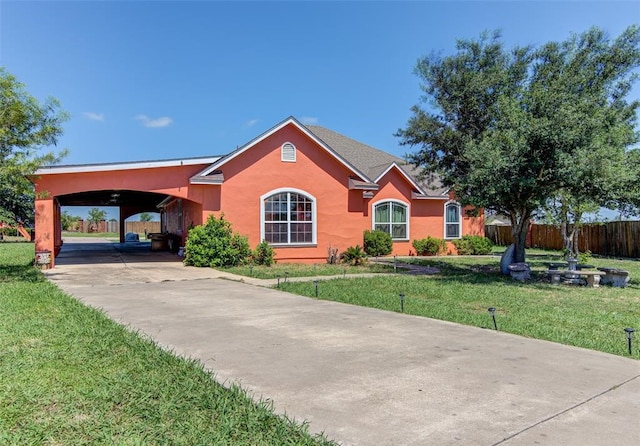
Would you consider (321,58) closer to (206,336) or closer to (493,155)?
(493,155)

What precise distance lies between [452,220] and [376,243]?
5.95 metres

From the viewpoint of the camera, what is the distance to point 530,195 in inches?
521

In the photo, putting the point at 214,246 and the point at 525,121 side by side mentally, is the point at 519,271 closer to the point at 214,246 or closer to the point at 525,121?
the point at 525,121

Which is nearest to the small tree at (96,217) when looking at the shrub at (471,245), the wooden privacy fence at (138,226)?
the wooden privacy fence at (138,226)

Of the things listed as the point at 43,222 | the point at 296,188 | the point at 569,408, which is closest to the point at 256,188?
the point at 296,188

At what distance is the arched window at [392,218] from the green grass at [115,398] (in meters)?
17.5

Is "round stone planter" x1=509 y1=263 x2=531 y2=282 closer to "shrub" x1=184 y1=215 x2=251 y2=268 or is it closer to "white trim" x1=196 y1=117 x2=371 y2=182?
"white trim" x1=196 y1=117 x2=371 y2=182

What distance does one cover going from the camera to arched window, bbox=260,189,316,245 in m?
17.5

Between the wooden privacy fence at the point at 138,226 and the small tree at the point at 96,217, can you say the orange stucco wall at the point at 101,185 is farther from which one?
the small tree at the point at 96,217

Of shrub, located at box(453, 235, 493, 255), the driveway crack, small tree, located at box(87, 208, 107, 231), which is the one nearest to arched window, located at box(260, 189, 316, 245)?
shrub, located at box(453, 235, 493, 255)

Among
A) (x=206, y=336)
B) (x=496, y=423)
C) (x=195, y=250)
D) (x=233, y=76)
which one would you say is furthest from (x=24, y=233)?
(x=496, y=423)

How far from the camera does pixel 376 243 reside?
2130 centimetres

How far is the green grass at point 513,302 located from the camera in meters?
6.82

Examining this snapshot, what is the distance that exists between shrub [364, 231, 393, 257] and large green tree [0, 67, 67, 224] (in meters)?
13.5
